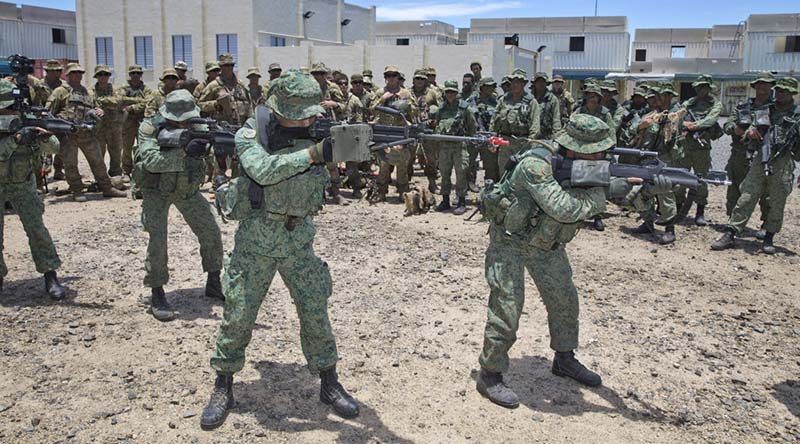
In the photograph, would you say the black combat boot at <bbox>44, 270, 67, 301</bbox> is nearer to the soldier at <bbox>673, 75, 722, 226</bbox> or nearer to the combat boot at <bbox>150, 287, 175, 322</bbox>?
the combat boot at <bbox>150, 287, 175, 322</bbox>

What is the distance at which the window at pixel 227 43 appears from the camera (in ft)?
101

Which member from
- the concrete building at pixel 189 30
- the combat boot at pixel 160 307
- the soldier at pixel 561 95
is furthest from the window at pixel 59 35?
the combat boot at pixel 160 307

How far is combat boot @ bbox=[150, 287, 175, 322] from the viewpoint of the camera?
18.3ft

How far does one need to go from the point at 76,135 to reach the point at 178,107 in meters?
6.10

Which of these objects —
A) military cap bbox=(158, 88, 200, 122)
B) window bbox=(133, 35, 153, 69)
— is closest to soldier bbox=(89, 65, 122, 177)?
→ military cap bbox=(158, 88, 200, 122)

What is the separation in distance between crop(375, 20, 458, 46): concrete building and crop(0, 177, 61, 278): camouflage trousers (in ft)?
Result: 136

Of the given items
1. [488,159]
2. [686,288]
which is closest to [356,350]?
[686,288]

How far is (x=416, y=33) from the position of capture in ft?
153

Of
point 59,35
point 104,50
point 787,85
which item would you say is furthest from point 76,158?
point 59,35

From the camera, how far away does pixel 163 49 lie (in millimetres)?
32094

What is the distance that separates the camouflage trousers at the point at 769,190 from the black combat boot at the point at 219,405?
22.4 feet

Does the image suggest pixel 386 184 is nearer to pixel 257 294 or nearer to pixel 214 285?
pixel 214 285

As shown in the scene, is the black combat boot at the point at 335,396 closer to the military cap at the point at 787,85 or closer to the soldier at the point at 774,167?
the soldier at the point at 774,167

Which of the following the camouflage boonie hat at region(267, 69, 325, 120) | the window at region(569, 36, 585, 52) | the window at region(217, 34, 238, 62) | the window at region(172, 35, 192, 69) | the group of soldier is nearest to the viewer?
the camouflage boonie hat at region(267, 69, 325, 120)
